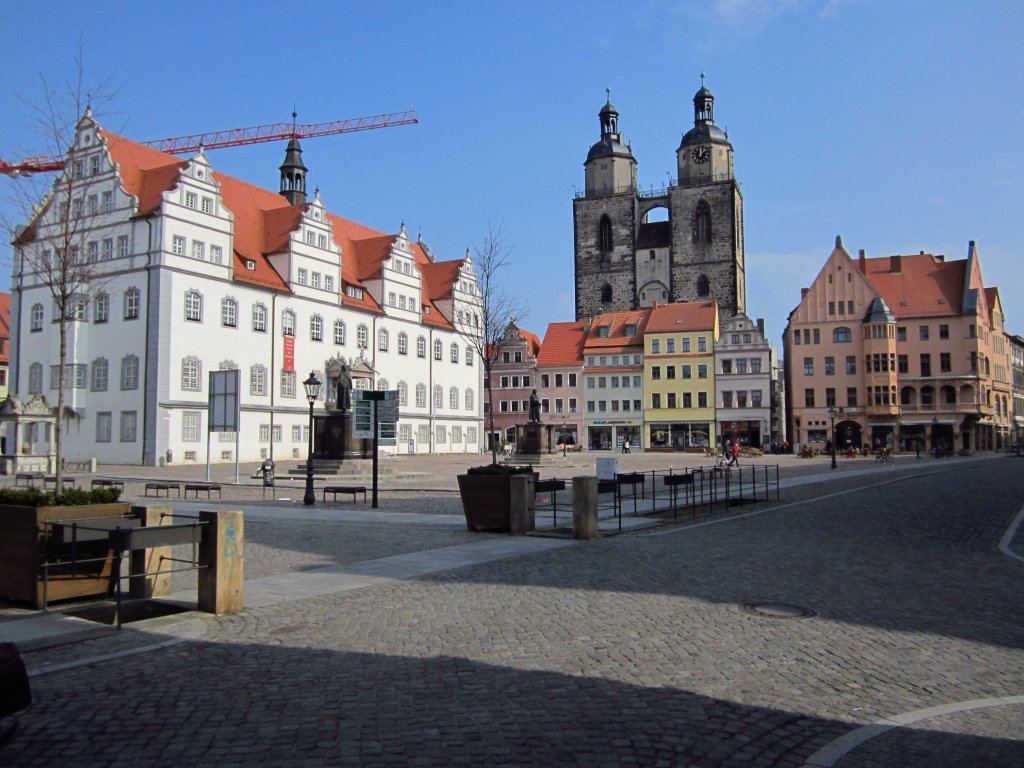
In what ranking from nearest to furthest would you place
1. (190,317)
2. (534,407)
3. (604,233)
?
(534,407), (190,317), (604,233)

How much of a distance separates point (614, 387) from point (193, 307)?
46076mm

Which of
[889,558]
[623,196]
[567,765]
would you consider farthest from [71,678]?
[623,196]

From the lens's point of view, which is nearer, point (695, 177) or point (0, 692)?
point (0, 692)

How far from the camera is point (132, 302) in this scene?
47.0 meters

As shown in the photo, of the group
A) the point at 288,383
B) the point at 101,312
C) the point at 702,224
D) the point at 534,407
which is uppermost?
the point at 702,224

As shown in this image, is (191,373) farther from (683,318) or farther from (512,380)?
(683,318)

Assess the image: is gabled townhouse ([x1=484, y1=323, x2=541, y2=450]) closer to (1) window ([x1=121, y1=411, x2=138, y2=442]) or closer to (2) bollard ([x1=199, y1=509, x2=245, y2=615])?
(1) window ([x1=121, y1=411, x2=138, y2=442])

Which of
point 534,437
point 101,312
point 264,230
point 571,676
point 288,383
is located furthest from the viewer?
point 264,230

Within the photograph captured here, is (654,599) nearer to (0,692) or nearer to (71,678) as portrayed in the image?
(71,678)

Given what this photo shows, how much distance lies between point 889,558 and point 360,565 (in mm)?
7506

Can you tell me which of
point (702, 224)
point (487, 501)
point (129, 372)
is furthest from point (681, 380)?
point (487, 501)

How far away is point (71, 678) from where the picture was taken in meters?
6.09

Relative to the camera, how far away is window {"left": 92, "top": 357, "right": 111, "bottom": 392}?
48.0m

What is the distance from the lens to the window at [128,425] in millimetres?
46344
